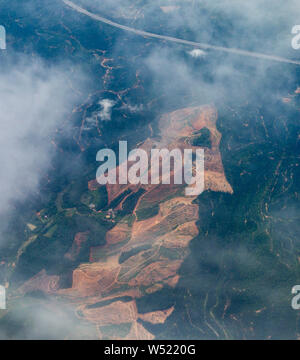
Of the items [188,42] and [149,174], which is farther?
[188,42]

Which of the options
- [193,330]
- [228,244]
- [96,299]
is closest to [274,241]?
[228,244]

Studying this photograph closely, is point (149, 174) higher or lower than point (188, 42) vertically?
lower

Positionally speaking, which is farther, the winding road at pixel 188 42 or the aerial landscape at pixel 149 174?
the winding road at pixel 188 42

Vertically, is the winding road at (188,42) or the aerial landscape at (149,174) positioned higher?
the winding road at (188,42)

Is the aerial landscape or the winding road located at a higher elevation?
the winding road

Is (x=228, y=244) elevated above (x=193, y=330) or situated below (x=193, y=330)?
above

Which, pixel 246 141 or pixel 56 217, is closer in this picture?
pixel 56 217

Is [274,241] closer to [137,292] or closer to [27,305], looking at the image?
[137,292]

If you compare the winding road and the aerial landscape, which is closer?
the aerial landscape
